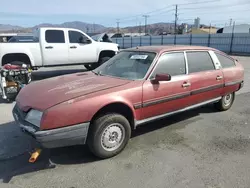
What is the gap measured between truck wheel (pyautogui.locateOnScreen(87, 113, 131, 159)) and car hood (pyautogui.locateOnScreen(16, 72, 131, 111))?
1.48ft

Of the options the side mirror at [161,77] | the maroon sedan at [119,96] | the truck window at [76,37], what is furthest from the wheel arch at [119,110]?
the truck window at [76,37]

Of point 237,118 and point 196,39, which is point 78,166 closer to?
point 237,118

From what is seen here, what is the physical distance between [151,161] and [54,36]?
7175mm

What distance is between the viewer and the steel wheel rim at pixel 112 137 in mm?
3324

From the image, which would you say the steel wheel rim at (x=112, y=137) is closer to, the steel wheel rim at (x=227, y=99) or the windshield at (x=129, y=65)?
the windshield at (x=129, y=65)

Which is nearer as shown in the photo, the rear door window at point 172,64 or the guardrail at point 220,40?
the rear door window at point 172,64

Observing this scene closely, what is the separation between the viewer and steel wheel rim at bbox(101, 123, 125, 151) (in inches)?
131

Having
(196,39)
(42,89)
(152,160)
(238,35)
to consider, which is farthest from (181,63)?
(196,39)

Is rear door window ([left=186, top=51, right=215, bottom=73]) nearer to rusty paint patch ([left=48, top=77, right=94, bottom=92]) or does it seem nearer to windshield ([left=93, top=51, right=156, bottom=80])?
windshield ([left=93, top=51, right=156, bottom=80])

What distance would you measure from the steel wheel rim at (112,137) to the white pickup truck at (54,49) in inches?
235

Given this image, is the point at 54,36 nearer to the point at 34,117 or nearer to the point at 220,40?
the point at 34,117

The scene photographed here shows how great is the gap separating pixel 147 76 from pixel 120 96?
0.68 m

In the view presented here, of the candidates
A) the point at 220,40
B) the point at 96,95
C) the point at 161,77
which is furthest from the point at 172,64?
the point at 220,40

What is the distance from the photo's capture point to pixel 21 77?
653 centimetres
